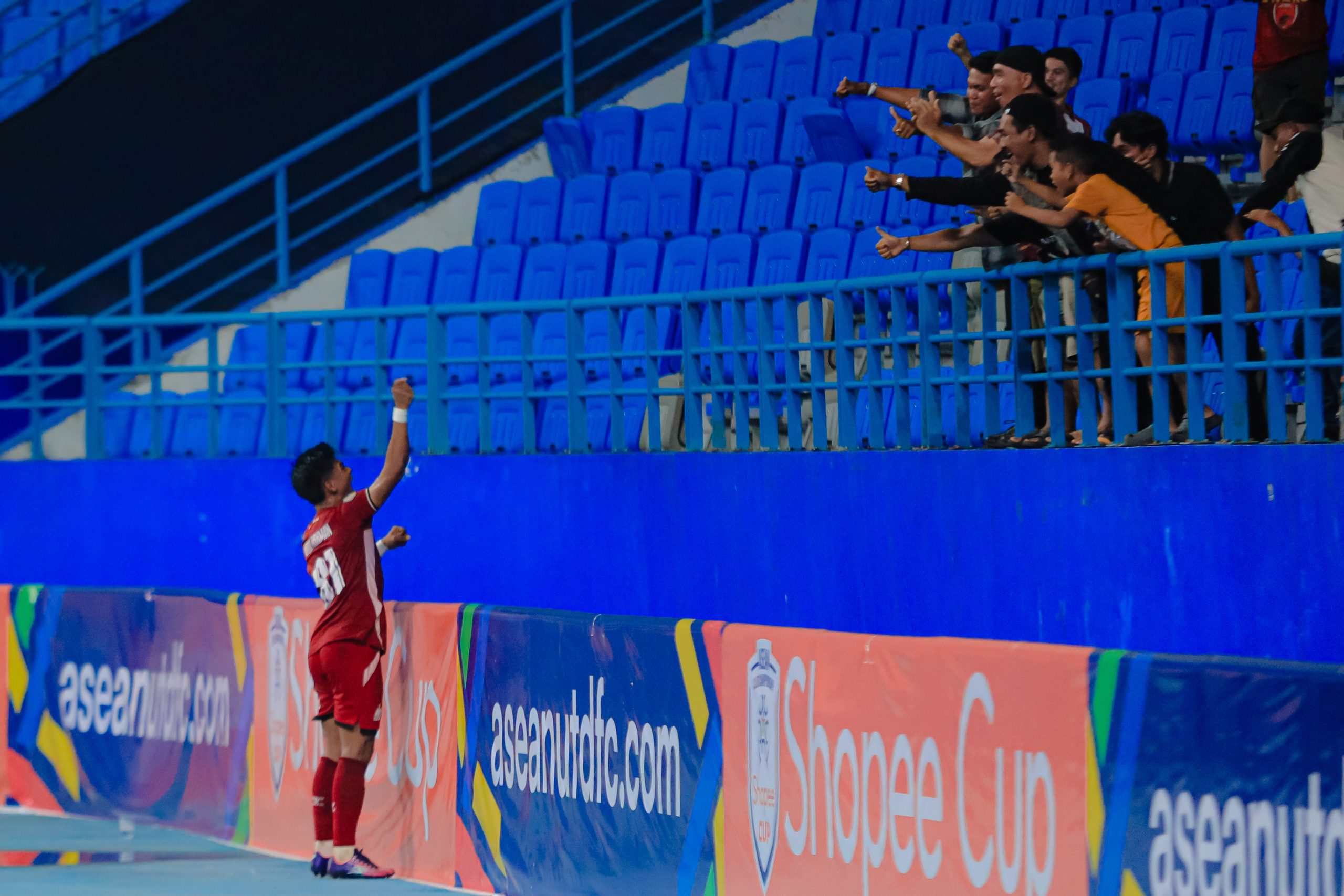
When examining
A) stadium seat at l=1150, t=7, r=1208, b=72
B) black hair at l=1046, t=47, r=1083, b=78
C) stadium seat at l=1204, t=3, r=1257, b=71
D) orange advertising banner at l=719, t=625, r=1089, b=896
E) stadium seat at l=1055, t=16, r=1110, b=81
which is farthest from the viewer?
stadium seat at l=1055, t=16, r=1110, b=81

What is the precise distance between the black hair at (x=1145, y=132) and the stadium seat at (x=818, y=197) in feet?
15.5

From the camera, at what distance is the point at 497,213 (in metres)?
15.4

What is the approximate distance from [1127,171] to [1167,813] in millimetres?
3560

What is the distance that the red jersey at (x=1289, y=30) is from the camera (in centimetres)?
938

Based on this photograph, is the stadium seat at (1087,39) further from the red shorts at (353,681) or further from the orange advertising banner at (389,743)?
the red shorts at (353,681)

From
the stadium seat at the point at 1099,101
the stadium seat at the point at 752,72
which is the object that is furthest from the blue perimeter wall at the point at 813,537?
the stadium seat at the point at 752,72

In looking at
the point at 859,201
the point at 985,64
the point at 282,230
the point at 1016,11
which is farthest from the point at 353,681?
the point at 282,230

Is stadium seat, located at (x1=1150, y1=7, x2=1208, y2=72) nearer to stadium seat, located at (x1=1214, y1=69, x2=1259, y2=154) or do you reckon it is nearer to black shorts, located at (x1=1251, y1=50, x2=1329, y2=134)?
stadium seat, located at (x1=1214, y1=69, x2=1259, y2=154)

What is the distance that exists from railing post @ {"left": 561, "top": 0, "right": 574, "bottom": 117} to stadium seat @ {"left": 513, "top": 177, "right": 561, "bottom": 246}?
74.9 inches

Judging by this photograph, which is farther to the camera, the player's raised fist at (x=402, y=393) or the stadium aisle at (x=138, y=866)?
the player's raised fist at (x=402, y=393)

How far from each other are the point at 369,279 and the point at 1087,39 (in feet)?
18.9

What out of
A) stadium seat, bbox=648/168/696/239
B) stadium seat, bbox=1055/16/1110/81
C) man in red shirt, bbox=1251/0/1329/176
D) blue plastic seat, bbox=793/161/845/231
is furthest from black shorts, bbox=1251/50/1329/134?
stadium seat, bbox=648/168/696/239

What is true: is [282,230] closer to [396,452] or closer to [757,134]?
[757,134]

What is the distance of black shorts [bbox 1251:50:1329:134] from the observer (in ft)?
30.8
